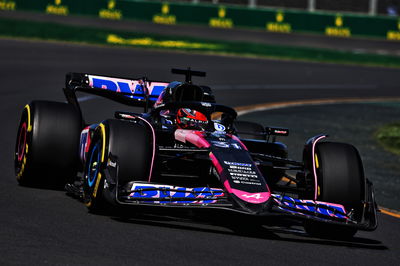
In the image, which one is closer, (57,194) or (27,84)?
(57,194)

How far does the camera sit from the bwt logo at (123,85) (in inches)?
454

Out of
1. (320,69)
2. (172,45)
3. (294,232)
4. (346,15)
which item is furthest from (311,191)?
(346,15)

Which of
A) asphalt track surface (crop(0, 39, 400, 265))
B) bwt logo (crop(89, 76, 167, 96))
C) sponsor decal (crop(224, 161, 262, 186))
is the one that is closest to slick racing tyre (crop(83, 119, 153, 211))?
asphalt track surface (crop(0, 39, 400, 265))

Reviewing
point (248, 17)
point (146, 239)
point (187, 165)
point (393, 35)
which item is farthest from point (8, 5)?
point (146, 239)

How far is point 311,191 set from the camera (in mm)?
8688

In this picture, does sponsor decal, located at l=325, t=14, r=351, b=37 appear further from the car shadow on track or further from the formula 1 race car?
the car shadow on track

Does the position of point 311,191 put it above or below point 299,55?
above

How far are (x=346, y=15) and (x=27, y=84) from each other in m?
22.1

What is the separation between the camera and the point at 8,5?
37250mm

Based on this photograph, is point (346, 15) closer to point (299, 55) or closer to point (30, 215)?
point (299, 55)

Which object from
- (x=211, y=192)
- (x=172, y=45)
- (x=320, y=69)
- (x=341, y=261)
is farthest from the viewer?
(x=172, y=45)

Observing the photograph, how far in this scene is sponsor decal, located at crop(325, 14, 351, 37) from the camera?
131 ft

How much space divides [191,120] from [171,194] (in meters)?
1.73

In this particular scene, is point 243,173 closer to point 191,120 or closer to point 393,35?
point 191,120
